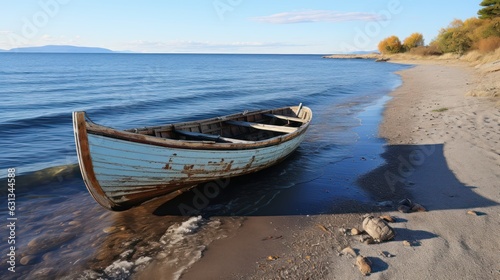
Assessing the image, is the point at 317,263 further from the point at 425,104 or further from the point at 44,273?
the point at 425,104

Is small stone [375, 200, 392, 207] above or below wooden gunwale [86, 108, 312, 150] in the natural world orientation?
below

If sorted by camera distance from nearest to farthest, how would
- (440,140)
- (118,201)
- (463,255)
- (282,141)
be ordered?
(463,255)
(118,201)
(282,141)
(440,140)

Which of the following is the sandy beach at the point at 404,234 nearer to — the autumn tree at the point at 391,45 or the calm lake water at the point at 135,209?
the calm lake water at the point at 135,209

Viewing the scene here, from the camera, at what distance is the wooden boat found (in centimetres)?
570

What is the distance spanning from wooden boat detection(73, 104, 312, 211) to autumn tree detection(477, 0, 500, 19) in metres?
62.2

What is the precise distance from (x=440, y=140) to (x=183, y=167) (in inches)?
375

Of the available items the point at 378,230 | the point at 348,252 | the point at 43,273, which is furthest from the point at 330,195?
the point at 43,273

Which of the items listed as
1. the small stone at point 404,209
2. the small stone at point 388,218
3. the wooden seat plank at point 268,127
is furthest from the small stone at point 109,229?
the small stone at point 404,209

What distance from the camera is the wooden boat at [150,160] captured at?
570 cm

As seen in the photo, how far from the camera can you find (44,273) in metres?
5.50

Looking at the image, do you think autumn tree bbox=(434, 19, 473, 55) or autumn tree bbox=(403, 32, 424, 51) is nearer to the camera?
autumn tree bbox=(434, 19, 473, 55)

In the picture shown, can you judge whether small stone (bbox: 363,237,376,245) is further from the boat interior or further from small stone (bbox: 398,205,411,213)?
the boat interior

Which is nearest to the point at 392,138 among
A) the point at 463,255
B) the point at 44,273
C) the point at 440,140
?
the point at 440,140

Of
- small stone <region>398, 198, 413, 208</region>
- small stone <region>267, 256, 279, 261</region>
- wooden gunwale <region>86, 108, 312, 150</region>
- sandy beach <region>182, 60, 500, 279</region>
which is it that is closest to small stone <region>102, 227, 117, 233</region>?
wooden gunwale <region>86, 108, 312, 150</region>
